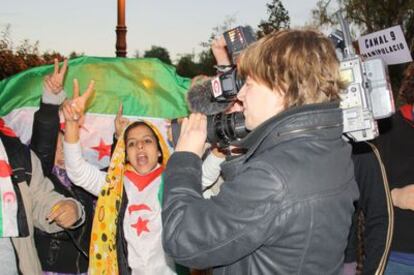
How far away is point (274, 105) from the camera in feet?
5.44

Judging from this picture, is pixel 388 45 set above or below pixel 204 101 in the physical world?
above

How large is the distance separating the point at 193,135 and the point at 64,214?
1.50 m

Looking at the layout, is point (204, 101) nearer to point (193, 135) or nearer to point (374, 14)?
point (193, 135)

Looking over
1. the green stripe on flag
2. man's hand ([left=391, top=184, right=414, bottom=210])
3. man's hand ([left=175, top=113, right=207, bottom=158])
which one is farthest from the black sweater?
the green stripe on flag

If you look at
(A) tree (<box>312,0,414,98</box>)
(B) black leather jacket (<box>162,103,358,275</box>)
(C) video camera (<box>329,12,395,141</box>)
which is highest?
(A) tree (<box>312,0,414,98</box>)

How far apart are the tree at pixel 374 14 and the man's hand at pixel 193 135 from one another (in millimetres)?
15844

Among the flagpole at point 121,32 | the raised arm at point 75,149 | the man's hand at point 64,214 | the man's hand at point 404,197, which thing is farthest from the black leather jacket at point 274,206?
the flagpole at point 121,32

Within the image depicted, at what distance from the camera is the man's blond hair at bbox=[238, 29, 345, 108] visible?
1623 mm

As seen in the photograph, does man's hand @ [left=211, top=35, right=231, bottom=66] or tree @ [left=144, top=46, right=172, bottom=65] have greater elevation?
tree @ [left=144, top=46, right=172, bottom=65]

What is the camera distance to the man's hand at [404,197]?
2.87m

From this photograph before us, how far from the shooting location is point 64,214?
3021 millimetres

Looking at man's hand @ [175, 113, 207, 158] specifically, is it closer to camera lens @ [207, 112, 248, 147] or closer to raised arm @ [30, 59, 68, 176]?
camera lens @ [207, 112, 248, 147]

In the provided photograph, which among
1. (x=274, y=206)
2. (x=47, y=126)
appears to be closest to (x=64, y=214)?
(x=47, y=126)

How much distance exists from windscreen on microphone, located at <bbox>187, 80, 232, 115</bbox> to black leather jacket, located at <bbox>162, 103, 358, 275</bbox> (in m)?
0.42
